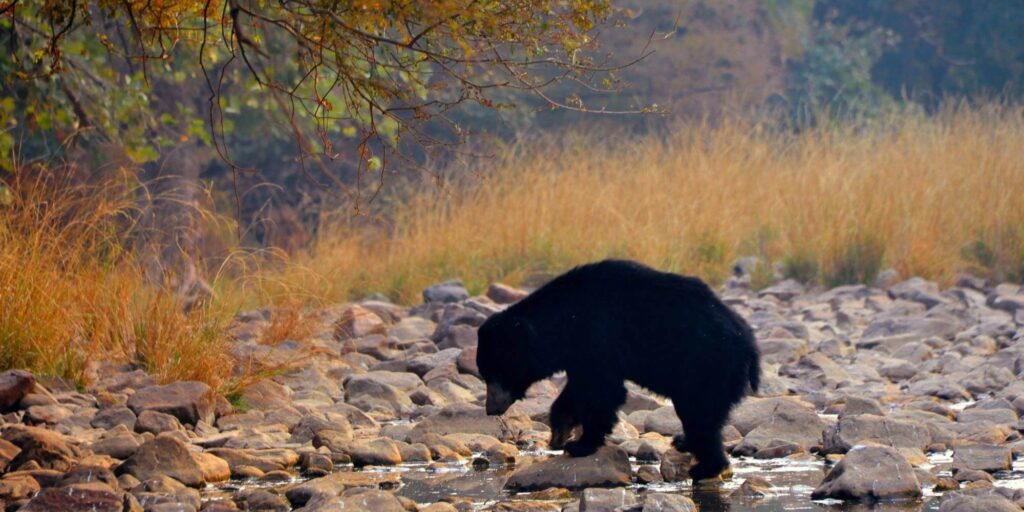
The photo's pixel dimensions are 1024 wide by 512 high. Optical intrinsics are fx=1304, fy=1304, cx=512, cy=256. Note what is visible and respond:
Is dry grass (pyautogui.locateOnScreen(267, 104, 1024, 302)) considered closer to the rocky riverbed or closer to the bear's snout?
the rocky riverbed

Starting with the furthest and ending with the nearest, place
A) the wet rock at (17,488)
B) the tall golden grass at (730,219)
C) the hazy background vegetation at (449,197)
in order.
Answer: the tall golden grass at (730,219) < the hazy background vegetation at (449,197) < the wet rock at (17,488)

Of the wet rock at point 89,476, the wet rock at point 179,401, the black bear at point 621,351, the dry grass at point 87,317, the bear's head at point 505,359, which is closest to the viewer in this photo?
the wet rock at point 89,476

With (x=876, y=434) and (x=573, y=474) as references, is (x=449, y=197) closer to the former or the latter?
(x=876, y=434)

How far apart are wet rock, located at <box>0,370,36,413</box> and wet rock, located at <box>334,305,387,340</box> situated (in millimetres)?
2540

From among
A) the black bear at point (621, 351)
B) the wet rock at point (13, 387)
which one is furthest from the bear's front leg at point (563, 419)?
the wet rock at point (13, 387)

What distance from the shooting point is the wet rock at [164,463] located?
4.67 meters

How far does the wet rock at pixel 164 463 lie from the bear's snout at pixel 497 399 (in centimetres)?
116

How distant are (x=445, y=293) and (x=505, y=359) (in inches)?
186

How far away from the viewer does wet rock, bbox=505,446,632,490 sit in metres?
4.72

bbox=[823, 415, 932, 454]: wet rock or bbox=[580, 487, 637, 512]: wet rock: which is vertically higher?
bbox=[823, 415, 932, 454]: wet rock

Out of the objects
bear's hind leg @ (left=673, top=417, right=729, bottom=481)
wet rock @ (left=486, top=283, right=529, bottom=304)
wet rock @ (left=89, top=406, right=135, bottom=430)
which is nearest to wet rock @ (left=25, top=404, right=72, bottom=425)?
wet rock @ (left=89, top=406, right=135, bottom=430)

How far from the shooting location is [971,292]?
997cm

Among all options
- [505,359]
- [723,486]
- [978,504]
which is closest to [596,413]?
[505,359]

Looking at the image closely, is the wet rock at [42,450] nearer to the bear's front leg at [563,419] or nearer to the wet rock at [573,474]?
the wet rock at [573,474]
